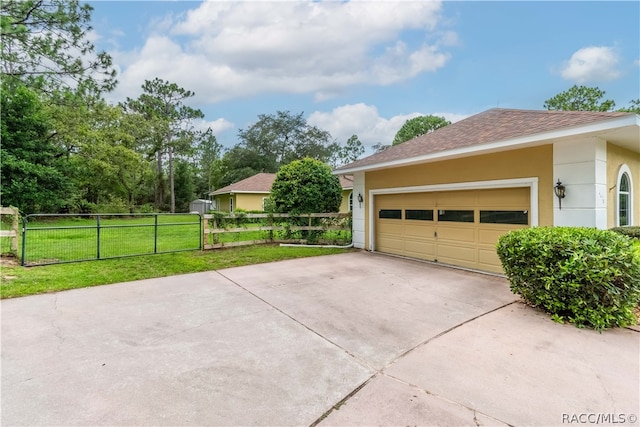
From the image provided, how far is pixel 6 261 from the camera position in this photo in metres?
6.30

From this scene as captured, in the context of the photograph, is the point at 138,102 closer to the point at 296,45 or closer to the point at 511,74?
the point at 296,45

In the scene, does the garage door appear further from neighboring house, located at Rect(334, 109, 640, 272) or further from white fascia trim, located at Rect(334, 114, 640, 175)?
white fascia trim, located at Rect(334, 114, 640, 175)

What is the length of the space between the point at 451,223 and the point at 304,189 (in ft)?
15.6

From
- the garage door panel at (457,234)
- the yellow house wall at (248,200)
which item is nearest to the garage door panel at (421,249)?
the garage door panel at (457,234)

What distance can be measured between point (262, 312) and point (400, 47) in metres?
10.3

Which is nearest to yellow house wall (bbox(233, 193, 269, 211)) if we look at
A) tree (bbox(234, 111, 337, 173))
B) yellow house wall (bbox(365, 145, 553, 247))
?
tree (bbox(234, 111, 337, 173))

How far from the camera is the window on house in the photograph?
233 inches

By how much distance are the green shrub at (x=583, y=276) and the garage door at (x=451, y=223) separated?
6.79 feet

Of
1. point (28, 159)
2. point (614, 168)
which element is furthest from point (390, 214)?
point (28, 159)

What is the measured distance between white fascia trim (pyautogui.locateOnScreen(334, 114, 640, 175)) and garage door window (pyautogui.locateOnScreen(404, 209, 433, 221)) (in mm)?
1318

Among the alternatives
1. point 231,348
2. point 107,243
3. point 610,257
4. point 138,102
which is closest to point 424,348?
point 231,348

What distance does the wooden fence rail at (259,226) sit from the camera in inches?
339

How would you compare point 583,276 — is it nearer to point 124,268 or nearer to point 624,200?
point 624,200

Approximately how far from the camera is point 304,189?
9.95 metres
